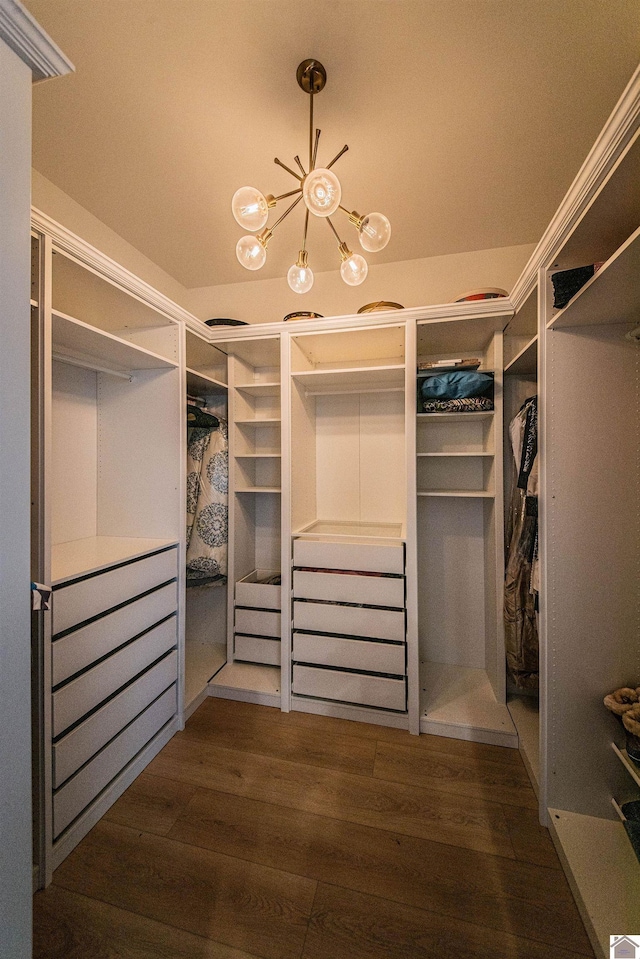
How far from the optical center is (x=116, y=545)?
1774mm

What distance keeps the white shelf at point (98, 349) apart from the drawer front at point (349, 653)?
1662mm

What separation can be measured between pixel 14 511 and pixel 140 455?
51.7 inches

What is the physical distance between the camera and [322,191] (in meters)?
1.14

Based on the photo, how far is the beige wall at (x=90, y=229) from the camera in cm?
169

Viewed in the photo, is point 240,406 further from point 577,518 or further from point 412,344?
point 577,518

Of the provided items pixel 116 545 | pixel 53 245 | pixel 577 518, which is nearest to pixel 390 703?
pixel 577 518

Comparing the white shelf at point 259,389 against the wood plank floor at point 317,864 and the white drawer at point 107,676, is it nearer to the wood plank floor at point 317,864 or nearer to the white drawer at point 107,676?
the white drawer at point 107,676

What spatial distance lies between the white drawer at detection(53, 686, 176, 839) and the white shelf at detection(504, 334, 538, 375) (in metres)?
2.45

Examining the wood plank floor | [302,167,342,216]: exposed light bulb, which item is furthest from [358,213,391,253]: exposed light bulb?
the wood plank floor

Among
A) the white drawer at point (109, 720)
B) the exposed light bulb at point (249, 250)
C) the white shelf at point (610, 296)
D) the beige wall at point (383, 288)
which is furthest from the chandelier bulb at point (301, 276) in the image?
the white drawer at point (109, 720)

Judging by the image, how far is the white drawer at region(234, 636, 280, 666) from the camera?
7.34 feet

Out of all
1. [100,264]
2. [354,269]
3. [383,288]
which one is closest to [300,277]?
[354,269]

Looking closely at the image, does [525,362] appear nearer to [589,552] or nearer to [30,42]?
[589,552]

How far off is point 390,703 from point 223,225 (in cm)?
Result: 279
